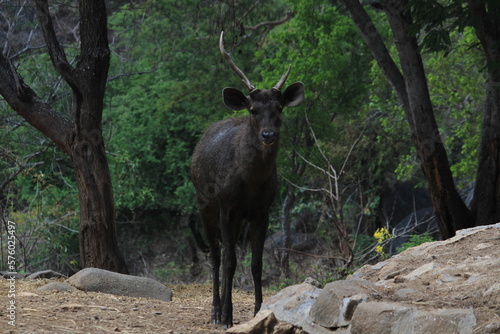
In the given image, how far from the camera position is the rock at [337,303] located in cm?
500

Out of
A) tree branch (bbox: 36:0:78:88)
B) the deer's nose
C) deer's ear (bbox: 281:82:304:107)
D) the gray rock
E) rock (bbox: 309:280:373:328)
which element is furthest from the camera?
tree branch (bbox: 36:0:78:88)

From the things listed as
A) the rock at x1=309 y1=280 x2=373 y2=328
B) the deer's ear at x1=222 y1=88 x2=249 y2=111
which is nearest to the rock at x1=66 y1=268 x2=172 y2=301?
the deer's ear at x1=222 y1=88 x2=249 y2=111

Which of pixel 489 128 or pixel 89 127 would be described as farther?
pixel 489 128

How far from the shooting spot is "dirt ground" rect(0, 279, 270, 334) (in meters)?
6.10

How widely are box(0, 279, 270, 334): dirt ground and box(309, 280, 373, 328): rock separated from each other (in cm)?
167

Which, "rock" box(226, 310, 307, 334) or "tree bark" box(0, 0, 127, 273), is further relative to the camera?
"tree bark" box(0, 0, 127, 273)

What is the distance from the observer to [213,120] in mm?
19984

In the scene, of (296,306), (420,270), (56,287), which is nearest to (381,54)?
(420,270)

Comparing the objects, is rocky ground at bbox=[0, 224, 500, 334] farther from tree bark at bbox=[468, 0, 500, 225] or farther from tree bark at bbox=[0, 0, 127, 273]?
tree bark at bbox=[468, 0, 500, 225]

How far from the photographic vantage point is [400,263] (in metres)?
6.42

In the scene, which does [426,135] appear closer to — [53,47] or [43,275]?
[53,47]

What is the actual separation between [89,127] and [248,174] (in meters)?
4.17

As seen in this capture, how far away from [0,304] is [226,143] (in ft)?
9.58

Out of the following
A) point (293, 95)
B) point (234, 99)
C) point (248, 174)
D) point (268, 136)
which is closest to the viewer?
point (268, 136)
